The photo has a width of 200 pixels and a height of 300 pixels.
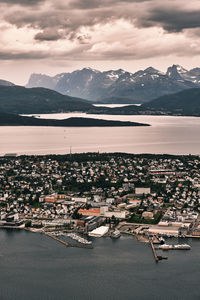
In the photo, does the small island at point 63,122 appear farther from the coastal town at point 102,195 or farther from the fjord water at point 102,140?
the coastal town at point 102,195

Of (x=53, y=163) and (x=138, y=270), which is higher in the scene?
(x=53, y=163)

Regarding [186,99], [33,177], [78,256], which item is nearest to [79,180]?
[33,177]

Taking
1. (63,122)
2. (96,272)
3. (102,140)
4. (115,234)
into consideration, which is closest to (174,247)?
(115,234)

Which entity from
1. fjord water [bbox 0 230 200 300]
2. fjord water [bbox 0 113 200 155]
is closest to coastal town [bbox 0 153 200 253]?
fjord water [bbox 0 230 200 300]

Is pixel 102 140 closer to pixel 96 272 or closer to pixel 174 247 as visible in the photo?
pixel 174 247

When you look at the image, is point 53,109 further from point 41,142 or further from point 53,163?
point 53,163
